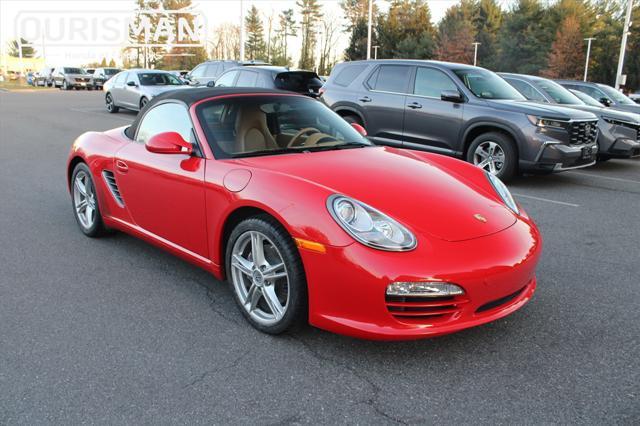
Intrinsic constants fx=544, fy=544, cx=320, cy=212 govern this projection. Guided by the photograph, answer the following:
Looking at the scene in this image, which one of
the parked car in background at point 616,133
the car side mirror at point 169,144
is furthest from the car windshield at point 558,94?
the car side mirror at point 169,144

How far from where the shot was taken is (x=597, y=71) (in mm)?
60688

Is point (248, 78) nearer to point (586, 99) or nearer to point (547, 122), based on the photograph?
point (547, 122)

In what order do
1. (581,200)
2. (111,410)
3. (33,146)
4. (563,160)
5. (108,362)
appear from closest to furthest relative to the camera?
(111,410), (108,362), (581,200), (563,160), (33,146)

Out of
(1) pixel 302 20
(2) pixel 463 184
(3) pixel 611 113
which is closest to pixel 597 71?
(1) pixel 302 20

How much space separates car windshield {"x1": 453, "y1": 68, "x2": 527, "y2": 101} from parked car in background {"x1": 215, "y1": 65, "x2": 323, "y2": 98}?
175 inches

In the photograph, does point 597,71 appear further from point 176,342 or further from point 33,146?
point 176,342

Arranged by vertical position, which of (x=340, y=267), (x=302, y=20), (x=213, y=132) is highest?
(x=302, y=20)

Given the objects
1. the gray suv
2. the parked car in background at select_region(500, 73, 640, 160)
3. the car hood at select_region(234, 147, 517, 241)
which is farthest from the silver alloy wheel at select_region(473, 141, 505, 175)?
the car hood at select_region(234, 147, 517, 241)

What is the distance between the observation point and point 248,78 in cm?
1334

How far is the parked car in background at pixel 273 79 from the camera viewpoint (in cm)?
1293

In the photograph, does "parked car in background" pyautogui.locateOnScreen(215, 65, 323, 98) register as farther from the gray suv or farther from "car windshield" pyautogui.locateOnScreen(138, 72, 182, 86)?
"car windshield" pyautogui.locateOnScreen(138, 72, 182, 86)

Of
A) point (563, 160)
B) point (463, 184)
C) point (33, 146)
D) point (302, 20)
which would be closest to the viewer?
point (463, 184)

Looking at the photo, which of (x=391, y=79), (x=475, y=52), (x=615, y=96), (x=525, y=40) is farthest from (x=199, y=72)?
(x=525, y=40)

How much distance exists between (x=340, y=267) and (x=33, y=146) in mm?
10573
